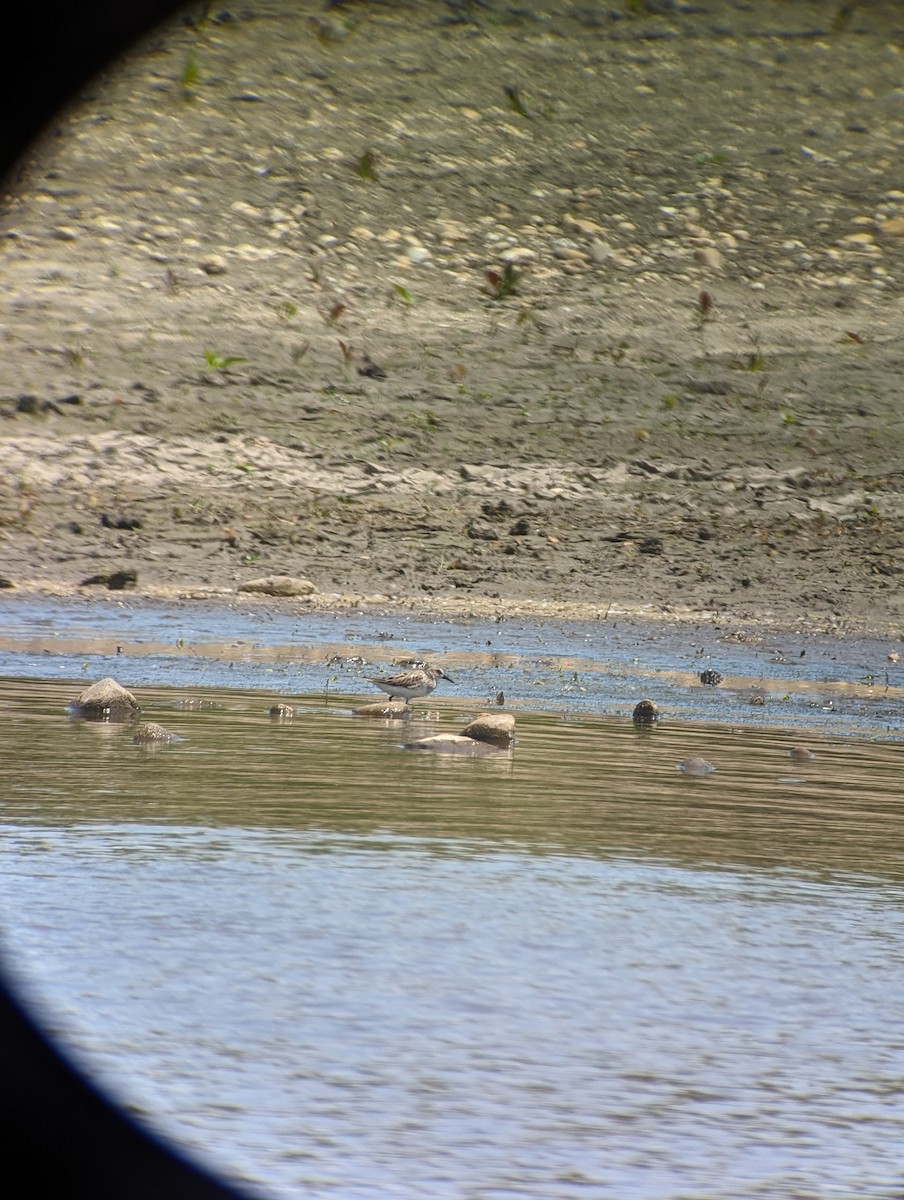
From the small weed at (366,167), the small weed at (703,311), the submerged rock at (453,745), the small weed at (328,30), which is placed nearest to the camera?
the submerged rock at (453,745)

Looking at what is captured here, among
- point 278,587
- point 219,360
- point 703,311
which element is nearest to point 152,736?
point 278,587

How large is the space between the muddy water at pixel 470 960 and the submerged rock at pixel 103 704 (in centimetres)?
49

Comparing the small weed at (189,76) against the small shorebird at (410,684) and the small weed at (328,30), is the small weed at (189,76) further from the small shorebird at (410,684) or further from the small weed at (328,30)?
the small shorebird at (410,684)

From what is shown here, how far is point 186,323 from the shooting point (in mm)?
15000

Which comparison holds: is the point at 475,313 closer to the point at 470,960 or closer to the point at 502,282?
the point at 502,282

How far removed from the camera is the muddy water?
10.0ft

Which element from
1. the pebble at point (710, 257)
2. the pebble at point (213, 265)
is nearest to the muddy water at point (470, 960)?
the pebble at point (213, 265)

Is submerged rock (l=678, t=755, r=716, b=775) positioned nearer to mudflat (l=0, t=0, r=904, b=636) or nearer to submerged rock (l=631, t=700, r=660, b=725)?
submerged rock (l=631, t=700, r=660, b=725)

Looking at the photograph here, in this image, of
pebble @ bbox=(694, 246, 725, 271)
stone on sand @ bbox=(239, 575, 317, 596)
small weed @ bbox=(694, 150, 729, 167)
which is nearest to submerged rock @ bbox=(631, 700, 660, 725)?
stone on sand @ bbox=(239, 575, 317, 596)

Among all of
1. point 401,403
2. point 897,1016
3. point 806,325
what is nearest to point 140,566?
point 401,403

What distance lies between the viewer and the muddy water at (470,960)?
306 cm

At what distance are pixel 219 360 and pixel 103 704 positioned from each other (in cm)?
769

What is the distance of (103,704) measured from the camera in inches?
280

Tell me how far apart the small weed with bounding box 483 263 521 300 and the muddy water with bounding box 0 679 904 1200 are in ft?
34.0
